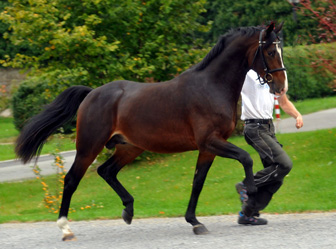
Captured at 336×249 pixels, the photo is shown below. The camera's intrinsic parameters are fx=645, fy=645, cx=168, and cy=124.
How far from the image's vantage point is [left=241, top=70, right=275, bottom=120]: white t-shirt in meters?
6.95

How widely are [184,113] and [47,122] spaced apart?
1850 millimetres

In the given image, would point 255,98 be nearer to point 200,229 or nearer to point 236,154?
point 236,154

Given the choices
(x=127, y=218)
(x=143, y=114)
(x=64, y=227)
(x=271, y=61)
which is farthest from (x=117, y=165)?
(x=271, y=61)

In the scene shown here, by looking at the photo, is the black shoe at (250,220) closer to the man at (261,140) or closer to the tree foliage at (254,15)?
the man at (261,140)

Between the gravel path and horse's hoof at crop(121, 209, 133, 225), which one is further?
horse's hoof at crop(121, 209, 133, 225)

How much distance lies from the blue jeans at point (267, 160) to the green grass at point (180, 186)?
1491mm

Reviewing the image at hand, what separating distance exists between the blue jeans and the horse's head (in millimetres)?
586

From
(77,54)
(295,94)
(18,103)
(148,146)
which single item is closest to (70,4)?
(77,54)

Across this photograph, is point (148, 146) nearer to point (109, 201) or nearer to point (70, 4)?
→ point (109, 201)

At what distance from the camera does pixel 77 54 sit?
41.6 feet

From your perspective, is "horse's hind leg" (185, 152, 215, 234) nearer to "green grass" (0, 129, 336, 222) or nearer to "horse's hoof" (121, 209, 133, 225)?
"horse's hoof" (121, 209, 133, 225)

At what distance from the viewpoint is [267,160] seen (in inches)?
276

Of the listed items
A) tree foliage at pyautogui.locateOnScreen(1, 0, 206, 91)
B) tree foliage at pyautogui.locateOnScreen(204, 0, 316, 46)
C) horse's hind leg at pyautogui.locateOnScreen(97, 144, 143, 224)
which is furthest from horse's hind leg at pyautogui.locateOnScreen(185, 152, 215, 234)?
tree foliage at pyautogui.locateOnScreen(204, 0, 316, 46)

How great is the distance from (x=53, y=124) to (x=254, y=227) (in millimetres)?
2675
